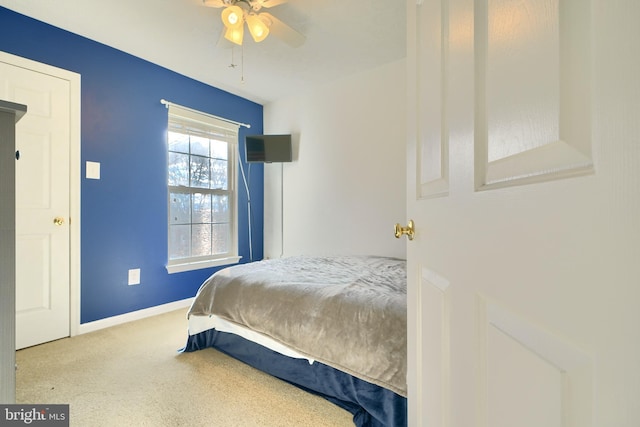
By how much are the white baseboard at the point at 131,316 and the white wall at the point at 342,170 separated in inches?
51.1

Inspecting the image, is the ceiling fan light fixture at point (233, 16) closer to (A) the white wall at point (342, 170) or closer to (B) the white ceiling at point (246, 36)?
(B) the white ceiling at point (246, 36)

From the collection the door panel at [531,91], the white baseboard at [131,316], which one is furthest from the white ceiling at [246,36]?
the white baseboard at [131,316]

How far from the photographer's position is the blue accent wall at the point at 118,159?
237 centimetres

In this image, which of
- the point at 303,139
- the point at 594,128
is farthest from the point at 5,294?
the point at 303,139

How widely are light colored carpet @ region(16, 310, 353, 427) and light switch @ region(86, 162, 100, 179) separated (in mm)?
1339

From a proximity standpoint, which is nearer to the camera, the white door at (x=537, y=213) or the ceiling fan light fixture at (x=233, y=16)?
the white door at (x=537, y=213)

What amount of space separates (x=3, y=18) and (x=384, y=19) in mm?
2757

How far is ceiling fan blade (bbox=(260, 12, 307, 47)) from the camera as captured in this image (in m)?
1.91

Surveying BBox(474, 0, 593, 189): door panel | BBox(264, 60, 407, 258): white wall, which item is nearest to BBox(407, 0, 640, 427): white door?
BBox(474, 0, 593, 189): door panel

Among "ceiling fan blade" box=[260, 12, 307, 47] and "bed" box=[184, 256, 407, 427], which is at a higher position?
"ceiling fan blade" box=[260, 12, 307, 47]

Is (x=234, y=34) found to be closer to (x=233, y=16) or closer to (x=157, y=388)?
(x=233, y=16)

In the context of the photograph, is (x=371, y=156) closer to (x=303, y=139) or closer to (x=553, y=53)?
(x=303, y=139)

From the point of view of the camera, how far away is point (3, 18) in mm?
2094

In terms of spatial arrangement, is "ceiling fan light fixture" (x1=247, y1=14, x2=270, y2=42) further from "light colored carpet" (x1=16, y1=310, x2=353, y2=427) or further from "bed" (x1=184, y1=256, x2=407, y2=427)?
"light colored carpet" (x1=16, y1=310, x2=353, y2=427)
